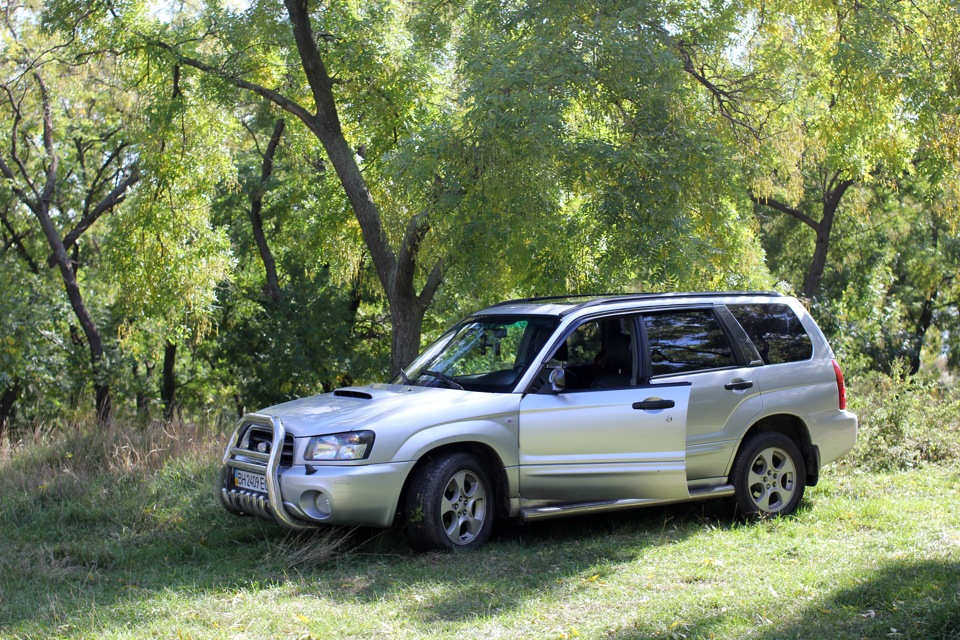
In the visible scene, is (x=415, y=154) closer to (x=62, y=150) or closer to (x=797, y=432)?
(x=797, y=432)

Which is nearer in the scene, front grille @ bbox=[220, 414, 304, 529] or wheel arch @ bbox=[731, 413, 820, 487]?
front grille @ bbox=[220, 414, 304, 529]

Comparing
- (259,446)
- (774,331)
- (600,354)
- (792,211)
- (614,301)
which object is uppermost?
(792,211)

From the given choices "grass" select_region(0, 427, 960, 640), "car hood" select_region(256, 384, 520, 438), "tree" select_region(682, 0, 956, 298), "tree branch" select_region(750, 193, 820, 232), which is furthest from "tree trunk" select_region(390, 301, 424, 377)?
"tree branch" select_region(750, 193, 820, 232)

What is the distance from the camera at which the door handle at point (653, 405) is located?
24.4 ft

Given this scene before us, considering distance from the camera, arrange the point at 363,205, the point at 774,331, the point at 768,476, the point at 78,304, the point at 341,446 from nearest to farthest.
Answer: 1. the point at 341,446
2. the point at 768,476
3. the point at 774,331
4. the point at 363,205
5. the point at 78,304

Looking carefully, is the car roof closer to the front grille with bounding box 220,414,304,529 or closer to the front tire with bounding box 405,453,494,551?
the front tire with bounding box 405,453,494,551

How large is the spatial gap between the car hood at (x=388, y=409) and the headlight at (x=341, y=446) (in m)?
0.05

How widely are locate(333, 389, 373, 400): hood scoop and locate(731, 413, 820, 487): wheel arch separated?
3.12 m

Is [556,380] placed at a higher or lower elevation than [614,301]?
lower

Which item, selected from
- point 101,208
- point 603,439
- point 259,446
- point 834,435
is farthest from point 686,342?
point 101,208

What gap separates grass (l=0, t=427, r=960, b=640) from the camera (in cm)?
524

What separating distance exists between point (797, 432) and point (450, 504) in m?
3.20

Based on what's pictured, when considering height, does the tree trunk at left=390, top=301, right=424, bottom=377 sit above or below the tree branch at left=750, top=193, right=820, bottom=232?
below

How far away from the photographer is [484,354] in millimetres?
7770
